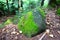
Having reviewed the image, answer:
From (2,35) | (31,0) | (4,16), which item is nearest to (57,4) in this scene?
(2,35)

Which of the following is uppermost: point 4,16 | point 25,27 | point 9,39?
point 25,27

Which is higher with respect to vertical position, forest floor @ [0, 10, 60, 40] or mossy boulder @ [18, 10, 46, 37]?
mossy boulder @ [18, 10, 46, 37]

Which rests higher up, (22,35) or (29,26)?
(29,26)

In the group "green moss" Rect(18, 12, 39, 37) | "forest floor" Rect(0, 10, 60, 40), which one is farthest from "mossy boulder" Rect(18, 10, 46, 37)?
"forest floor" Rect(0, 10, 60, 40)

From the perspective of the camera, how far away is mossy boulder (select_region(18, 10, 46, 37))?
4.34 meters

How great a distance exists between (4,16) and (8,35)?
696cm

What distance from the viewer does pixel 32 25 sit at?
4406mm

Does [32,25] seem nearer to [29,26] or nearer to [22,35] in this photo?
[29,26]

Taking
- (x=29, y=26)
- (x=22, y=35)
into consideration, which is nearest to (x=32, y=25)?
(x=29, y=26)

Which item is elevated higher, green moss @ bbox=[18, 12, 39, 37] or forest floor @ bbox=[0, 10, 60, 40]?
green moss @ bbox=[18, 12, 39, 37]

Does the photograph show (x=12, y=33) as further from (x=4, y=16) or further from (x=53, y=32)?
(x=4, y=16)

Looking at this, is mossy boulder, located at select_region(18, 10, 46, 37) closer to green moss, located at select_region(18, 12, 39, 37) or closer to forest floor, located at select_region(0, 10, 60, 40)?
green moss, located at select_region(18, 12, 39, 37)

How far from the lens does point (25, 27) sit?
443 cm

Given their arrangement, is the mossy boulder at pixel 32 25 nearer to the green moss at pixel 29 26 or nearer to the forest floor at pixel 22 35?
the green moss at pixel 29 26
